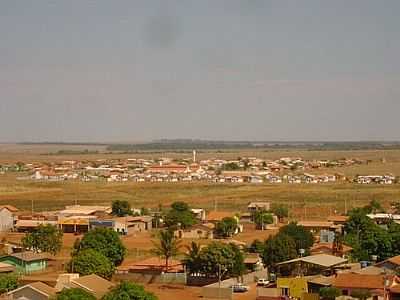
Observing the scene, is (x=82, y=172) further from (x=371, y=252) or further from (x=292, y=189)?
(x=371, y=252)

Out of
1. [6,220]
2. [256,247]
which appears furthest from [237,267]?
[6,220]

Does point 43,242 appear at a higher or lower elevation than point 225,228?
higher

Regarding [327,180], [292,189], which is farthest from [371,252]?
[327,180]

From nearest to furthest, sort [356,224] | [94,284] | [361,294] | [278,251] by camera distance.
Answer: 1. [361,294]
2. [94,284]
3. [278,251]
4. [356,224]

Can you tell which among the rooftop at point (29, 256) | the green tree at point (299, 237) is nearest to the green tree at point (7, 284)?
the rooftop at point (29, 256)

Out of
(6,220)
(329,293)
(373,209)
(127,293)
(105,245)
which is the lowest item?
(6,220)

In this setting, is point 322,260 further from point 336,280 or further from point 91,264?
point 91,264
